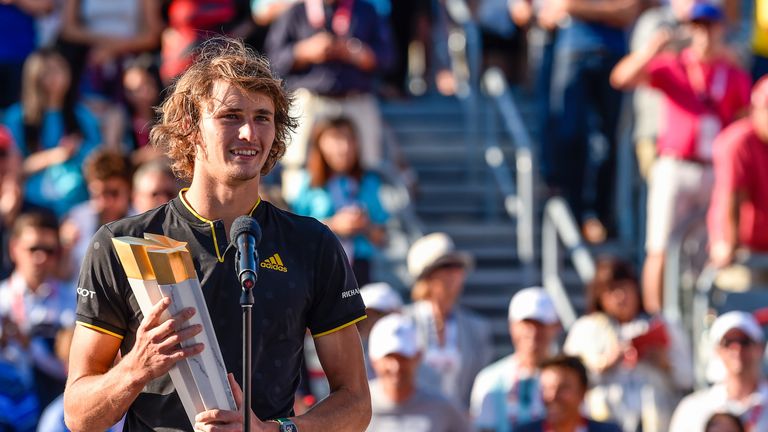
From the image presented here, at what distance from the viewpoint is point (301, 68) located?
1098cm

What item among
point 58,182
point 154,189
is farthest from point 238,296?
point 58,182

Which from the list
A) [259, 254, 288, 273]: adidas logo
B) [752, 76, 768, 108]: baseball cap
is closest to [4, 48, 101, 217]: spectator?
[752, 76, 768, 108]: baseball cap

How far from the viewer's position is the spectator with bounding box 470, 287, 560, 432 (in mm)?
8203

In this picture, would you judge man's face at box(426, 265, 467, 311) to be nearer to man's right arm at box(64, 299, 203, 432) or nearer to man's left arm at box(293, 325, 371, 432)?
man's left arm at box(293, 325, 371, 432)

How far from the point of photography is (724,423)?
768cm

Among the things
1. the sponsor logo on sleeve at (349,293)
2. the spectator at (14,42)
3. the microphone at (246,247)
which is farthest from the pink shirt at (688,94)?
the microphone at (246,247)

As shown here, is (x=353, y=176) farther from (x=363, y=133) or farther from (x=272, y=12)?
(x=272, y=12)

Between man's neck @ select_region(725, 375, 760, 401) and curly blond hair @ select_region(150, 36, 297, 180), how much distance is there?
4398mm

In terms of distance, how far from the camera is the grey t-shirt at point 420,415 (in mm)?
7758

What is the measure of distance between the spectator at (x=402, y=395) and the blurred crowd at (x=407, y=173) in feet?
0.03

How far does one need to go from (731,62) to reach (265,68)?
6842 mm

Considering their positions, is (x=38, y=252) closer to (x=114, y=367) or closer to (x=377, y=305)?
(x=377, y=305)

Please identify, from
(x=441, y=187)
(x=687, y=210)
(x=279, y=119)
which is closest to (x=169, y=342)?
(x=279, y=119)

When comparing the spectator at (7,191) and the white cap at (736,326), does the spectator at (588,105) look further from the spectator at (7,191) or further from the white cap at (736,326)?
the spectator at (7,191)
